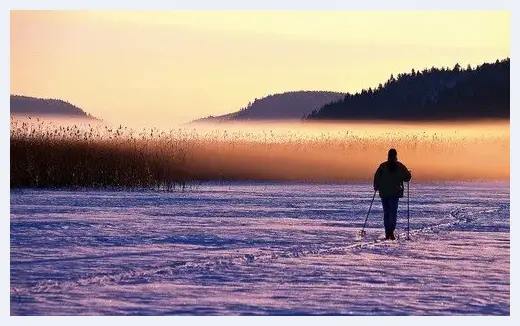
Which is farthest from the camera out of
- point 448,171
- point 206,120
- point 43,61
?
point 448,171

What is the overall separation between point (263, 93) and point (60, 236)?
12.0ft

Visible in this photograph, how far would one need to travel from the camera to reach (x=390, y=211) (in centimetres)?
1428

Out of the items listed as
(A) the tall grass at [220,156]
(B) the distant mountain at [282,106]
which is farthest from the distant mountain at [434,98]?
(A) the tall grass at [220,156]

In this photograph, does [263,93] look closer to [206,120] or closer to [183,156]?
[206,120]

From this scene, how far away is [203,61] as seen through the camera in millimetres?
14930

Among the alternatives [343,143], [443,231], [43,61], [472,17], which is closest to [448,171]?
[343,143]

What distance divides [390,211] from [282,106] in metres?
3.25

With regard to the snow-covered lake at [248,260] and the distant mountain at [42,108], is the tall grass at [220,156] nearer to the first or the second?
the distant mountain at [42,108]

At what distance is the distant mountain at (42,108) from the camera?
1466cm

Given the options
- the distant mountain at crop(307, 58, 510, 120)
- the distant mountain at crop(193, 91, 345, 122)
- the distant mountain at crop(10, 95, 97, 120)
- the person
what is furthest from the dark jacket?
the distant mountain at crop(10, 95, 97, 120)

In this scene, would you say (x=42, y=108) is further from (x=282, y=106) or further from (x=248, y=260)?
(x=248, y=260)

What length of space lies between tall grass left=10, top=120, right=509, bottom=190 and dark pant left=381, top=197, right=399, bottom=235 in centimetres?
265

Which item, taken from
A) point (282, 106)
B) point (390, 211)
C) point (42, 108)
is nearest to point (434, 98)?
point (282, 106)

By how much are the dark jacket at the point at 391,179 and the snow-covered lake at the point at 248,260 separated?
0.71 meters
